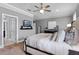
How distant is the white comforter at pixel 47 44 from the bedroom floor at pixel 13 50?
0.52ft

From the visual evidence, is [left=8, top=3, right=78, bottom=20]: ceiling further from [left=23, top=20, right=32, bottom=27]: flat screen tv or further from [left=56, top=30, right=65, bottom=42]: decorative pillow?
[left=56, top=30, right=65, bottom=42]: decorative pillow

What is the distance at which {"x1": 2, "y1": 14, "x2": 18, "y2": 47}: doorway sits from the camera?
1.36 meters

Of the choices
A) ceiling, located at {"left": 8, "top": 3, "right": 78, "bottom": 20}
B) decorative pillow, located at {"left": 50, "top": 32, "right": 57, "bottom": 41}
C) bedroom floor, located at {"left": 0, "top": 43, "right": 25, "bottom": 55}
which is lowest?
bedroom floor, located at {"left": 0, "top": 43, "right": 25, "bottom": 55}

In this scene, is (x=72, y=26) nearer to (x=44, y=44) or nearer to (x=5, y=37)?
(x=44, y=44)

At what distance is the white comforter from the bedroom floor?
158 millimetres

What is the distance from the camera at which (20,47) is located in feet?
4.80

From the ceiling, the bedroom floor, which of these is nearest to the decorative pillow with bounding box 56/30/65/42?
the ceiling

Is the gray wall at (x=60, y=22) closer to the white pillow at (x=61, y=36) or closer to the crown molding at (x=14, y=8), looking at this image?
the white pillow at (x=61, y=36)

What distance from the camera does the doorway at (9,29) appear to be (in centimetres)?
136

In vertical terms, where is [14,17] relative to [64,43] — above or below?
above

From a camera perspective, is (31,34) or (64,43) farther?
→ (31,34)

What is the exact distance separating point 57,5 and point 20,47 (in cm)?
89
